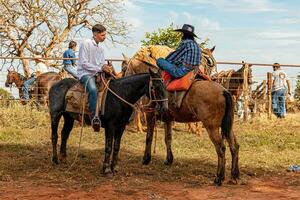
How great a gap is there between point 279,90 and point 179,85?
30.5 ft

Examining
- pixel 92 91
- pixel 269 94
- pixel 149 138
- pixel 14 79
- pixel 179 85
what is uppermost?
pixel 14 79

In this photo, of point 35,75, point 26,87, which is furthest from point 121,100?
point 35,75

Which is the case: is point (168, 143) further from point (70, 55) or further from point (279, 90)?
point (279, 90)

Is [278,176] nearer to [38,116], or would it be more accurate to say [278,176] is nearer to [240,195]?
[240,195]

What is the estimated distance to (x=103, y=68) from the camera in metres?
8.15

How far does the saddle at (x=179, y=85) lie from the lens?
791 centimetres

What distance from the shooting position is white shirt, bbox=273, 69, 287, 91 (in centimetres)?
1612

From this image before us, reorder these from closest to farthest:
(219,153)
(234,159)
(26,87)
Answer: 1. (219,153)
2. (234,159)
3. (26,87)

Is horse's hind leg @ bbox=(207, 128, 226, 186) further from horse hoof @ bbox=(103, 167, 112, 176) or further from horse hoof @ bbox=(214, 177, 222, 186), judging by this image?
horse hoof @ bbox=(103, 167, 112, 176)

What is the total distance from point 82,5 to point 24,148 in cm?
1304

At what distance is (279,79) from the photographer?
53.2 ft

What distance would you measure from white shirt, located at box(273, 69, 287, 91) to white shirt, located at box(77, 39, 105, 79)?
9.49 meters

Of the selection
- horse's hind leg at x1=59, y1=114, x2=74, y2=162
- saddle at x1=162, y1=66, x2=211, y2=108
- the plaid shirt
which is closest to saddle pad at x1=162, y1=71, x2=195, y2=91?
saddle at x1=162, y1=66, x2=211, y2=108

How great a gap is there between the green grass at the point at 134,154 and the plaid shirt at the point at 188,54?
A: 198cm
